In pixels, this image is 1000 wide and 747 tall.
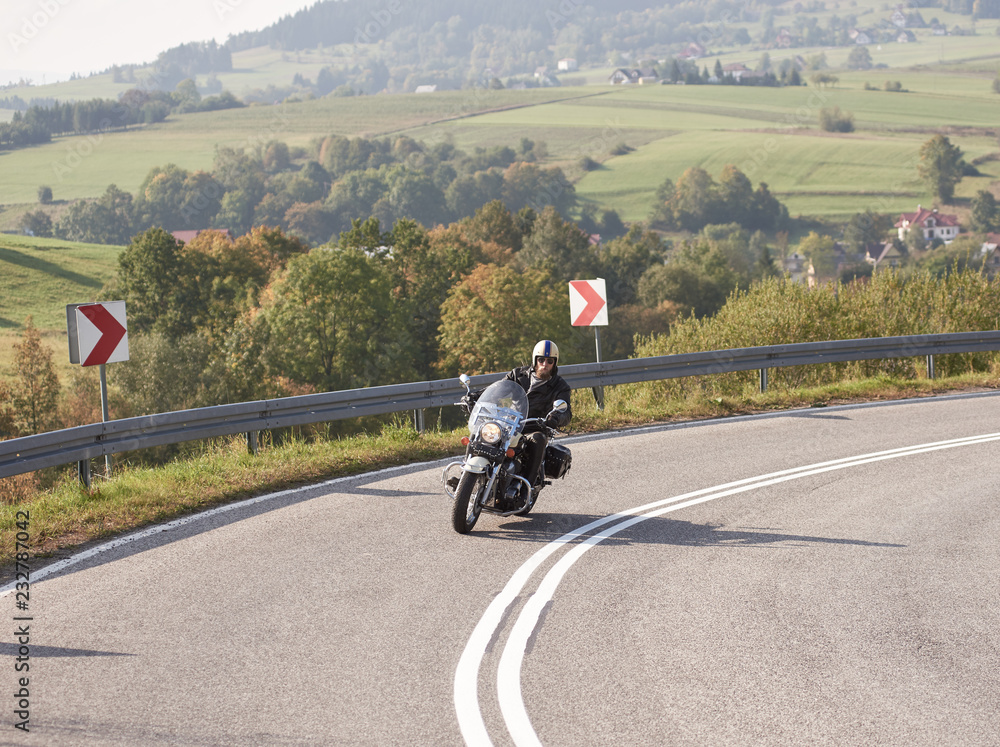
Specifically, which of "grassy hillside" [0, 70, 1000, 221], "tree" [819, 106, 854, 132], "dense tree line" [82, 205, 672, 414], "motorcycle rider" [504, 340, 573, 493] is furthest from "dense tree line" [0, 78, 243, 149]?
"motorcycle rider" [504, 340, 573, 493]

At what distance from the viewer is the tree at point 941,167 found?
424 feet

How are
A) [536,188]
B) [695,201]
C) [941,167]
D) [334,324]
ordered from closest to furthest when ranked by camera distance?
1. [334,324]
2. [941,167]
3. [695,201]
4. [536,188]

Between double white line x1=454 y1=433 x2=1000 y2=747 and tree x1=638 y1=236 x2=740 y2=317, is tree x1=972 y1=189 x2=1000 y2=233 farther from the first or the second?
double white line x1=454 y1=433 x2=1000 y2=747

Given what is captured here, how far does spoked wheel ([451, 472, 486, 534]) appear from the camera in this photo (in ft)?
24.8

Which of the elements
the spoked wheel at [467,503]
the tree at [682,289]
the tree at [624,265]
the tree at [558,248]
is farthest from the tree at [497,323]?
the spoked wheel at [467,503]

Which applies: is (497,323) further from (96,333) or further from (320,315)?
(96,333)

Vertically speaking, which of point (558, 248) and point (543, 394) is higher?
point (543, 394)

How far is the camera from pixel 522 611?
5.81 m

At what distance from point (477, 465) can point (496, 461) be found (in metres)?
0.17

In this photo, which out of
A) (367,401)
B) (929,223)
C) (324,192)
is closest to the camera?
(367,401)

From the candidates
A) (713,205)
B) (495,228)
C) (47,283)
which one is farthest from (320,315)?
(713,205)

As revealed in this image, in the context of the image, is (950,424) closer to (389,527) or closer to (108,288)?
(389,527)

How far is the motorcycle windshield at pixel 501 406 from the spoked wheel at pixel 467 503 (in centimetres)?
41

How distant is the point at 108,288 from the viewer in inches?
2431
